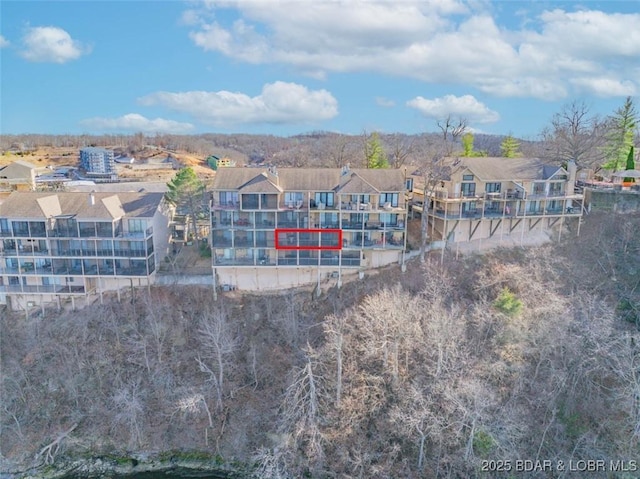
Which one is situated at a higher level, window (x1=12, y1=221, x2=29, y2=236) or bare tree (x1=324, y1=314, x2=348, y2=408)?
window (x1=12, y1=221, x2=29, y2=236)

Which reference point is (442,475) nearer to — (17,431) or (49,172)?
(17,431)

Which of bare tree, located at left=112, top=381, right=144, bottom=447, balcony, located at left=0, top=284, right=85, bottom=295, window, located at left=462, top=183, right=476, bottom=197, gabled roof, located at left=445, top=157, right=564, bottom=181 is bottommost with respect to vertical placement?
bare tree, located at left=112, top=381, right=144, bottom=447

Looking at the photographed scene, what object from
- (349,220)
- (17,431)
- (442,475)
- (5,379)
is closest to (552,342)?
(442,475)

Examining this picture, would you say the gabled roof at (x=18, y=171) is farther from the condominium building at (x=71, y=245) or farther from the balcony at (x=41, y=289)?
the balcony at (x=41, y=289)

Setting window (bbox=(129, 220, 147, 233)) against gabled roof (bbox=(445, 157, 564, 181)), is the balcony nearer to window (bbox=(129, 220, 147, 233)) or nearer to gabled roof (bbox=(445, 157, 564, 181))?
window (bbox=(129, 220, 147, 233))

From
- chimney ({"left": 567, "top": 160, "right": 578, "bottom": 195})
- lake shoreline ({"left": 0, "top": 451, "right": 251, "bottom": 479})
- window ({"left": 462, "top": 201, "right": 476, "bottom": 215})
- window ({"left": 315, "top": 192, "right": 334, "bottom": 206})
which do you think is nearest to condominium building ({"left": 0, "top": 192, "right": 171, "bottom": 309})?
lake shoreline ({"left": 0, "top": 451, "right": 251, "bottom": 479})

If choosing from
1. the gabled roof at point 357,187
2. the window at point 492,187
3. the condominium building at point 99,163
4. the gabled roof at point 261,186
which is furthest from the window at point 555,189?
the condominium building at point 99,163
